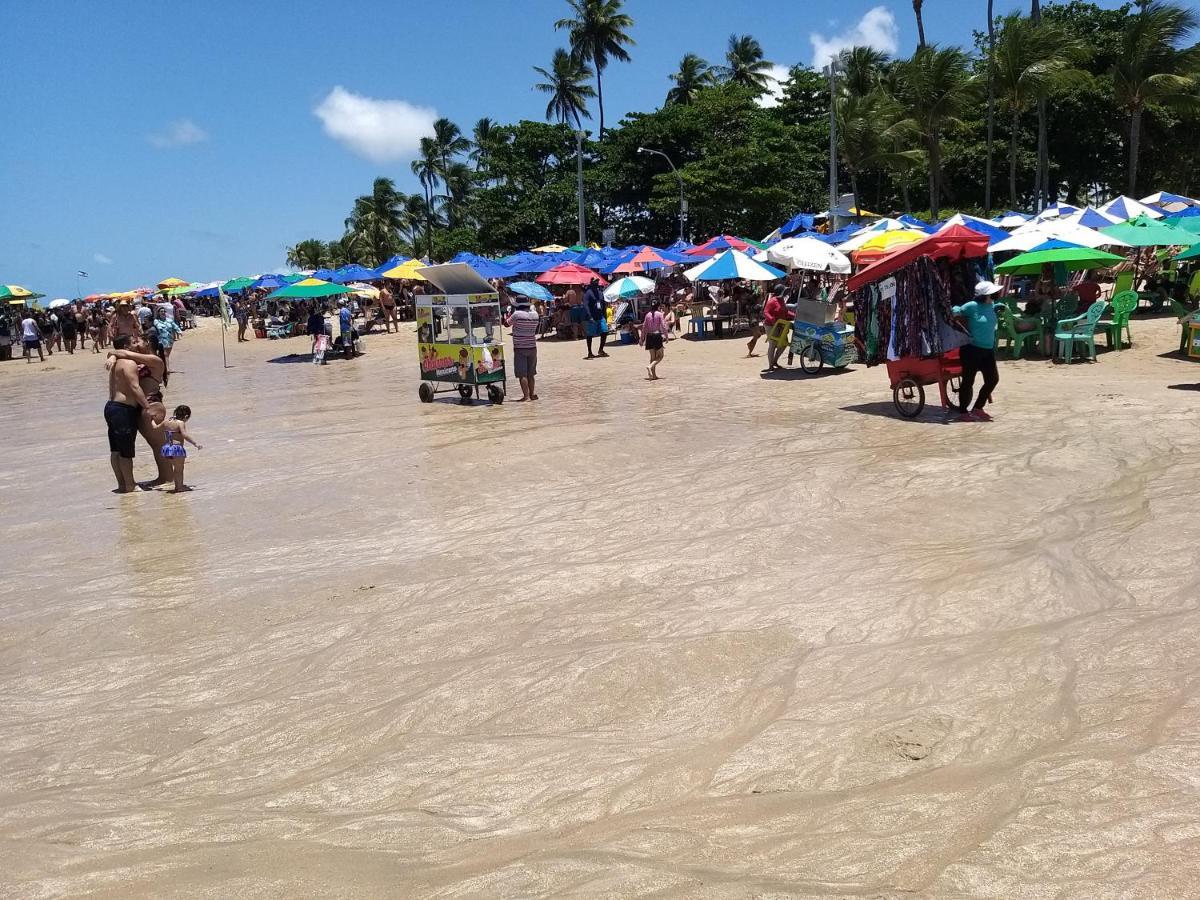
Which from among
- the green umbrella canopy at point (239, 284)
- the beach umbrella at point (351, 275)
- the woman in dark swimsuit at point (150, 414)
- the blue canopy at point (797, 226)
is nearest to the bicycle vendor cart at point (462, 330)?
the woman in dark swimsuit at point (150, 414)

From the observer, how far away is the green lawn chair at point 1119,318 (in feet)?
54.3

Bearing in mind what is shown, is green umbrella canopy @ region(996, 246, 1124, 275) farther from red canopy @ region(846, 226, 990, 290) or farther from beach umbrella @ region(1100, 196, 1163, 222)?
beach umbrella @ region(1100, 196, 1163, 222)

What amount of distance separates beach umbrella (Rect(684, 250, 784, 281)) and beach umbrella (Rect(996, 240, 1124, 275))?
5.25m

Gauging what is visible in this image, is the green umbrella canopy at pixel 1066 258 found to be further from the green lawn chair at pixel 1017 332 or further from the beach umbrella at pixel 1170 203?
the beach umbrella at pixel 1170 203

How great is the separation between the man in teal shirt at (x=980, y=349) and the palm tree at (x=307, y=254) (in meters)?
83.7

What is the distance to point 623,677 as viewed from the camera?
15.9 ft

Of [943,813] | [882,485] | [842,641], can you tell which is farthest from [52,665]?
[882,485]

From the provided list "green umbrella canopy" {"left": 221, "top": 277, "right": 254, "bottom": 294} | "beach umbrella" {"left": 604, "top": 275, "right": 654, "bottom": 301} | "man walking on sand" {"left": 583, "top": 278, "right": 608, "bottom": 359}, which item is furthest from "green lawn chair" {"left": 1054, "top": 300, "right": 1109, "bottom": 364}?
"green umbrella canopy" {"left": 221, "top": 277, "right": 254, "bottom": 294}

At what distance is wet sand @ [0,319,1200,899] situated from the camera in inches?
133

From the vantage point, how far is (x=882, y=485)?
845cm

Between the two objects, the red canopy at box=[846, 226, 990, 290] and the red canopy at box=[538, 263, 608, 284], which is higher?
the red canopy at box=[538, 263, 608, 284]

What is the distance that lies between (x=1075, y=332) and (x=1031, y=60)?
20.3 metres

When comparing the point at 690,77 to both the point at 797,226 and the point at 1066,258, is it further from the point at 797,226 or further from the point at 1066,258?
the point at 1066,258

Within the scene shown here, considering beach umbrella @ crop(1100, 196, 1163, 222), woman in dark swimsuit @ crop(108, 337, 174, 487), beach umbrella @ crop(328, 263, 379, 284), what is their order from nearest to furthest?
1. woman in dark swimsuit @ crop(108, 337, 174, 487)
2. beach umbrella @ crop(1100, 196, 1163, 222)
3. beach umbrella @ crop(328, 263, 379, 284)
